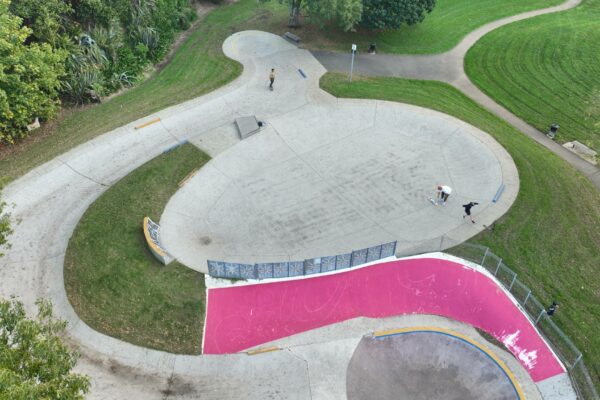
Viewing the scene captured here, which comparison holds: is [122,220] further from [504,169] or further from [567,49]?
[567,49]

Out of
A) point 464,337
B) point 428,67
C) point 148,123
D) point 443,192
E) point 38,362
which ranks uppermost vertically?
point 38,362

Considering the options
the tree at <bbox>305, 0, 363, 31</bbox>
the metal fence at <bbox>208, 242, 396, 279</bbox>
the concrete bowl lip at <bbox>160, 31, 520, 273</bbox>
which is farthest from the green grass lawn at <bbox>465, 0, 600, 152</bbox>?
the metal fence at <bbox>208, 242, 396, 279</bbox>

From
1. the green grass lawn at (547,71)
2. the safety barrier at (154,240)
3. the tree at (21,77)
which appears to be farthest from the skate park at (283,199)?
the green grass lawn at (547,71)

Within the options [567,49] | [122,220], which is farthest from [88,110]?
[567,49]

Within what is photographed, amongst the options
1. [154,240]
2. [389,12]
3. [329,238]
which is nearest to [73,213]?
[154,240]

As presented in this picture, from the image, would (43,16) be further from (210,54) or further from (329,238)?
(329,238)

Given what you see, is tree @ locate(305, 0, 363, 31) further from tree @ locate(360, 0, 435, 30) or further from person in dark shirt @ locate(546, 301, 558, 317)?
person in dark shirt @ locate(546, 301, 558, 317)
